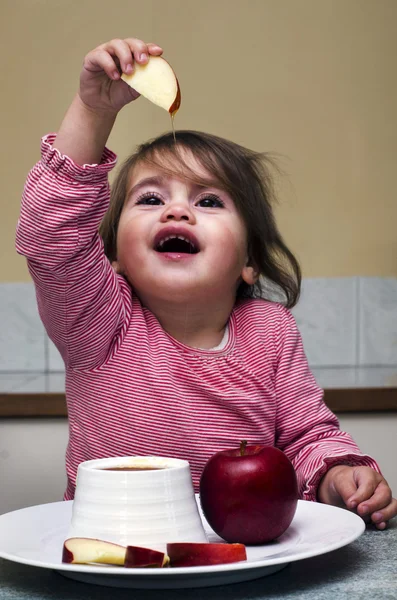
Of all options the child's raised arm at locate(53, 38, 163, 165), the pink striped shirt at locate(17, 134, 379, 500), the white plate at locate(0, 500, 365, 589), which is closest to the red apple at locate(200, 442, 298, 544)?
the white plate at locate(0, 500, 365, 589)

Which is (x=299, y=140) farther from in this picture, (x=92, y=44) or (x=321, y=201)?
(x=92, y=44)

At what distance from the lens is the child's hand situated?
76cm

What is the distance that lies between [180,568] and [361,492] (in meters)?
0.32

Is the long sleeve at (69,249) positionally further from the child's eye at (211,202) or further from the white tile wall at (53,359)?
the white tile wall at (53,359)

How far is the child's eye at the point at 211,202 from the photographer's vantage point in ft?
3.53

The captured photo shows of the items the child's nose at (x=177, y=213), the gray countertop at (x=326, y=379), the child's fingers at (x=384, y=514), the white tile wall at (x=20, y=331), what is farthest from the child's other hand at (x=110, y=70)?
the white tile wall at (x=20, y=331)

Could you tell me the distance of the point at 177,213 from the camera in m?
1.01

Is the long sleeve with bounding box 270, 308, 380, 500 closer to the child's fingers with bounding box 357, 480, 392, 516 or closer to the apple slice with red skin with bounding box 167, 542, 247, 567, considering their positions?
the child's fingers with bounding box 357, 480, 392, 516

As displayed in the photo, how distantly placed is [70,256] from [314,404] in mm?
407

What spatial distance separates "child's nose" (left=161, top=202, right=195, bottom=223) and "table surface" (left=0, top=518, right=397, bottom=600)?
50cm

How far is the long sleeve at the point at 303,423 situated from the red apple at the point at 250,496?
247mm

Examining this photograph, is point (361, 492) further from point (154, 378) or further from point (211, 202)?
point (211, 202)

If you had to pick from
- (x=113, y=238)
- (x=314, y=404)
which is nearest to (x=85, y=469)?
(x=314, y=404)

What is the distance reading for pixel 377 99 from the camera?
2.37 m
